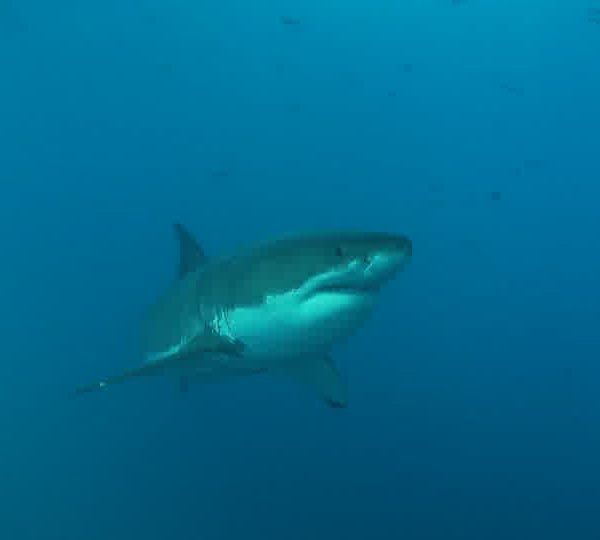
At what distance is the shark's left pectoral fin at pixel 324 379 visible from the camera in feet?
12.8

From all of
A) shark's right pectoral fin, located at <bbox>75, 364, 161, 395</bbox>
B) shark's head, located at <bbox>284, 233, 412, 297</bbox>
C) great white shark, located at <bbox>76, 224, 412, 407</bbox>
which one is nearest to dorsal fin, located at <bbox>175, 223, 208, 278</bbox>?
great white shark, located at <bbox>76, 224, 412, 407</bbox>

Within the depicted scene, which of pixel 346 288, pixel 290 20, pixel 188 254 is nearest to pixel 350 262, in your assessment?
pixel 346 288

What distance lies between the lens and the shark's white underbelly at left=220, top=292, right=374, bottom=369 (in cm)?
297

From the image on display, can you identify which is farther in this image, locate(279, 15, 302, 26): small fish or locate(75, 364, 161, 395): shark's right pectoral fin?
locate(279, 15, 302, 26): small fish

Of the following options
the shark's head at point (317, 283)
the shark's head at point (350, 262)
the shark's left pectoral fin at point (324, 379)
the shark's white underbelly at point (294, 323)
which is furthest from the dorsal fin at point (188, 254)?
the shark's head at point (350, 262)

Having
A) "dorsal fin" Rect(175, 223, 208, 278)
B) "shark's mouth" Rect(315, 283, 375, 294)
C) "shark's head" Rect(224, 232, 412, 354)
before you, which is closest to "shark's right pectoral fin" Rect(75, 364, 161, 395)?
"shark's head" Rect(224, 232, 412, 354)

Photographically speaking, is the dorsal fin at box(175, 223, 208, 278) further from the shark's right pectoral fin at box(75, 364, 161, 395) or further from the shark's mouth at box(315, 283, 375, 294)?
the shark's mouth at box(315, 283, 375, 294)

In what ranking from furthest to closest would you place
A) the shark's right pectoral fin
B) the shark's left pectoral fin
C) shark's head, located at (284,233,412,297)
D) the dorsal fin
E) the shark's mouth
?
the dorsal fin, the shark's left pectoral fin, the shark's right pectoral fin, the shark's mouth, shark's head, located at (284,233,412,297)

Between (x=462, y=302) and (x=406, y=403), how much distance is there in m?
4.51

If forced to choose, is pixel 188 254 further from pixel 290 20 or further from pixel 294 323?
pixel 290 20

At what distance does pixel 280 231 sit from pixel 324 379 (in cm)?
926

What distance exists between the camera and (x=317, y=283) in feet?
9.66

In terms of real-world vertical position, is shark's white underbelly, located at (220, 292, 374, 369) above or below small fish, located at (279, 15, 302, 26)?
below

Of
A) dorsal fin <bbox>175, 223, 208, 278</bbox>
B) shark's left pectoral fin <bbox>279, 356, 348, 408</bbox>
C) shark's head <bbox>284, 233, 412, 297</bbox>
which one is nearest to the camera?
shark's head <bbox>284, 233, 412, 297</bbox>
